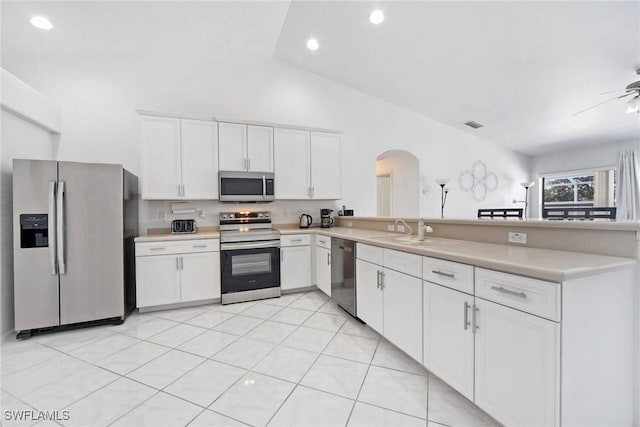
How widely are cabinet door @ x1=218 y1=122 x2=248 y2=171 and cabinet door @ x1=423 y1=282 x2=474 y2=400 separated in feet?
9.34

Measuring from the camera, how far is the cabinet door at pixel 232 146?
348 cm

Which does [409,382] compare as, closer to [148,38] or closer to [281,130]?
[281,130]

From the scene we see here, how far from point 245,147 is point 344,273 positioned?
2173 mm

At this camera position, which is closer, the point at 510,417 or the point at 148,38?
the point at 510,417

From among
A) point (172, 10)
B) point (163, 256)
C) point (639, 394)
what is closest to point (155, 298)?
point (163, 256)

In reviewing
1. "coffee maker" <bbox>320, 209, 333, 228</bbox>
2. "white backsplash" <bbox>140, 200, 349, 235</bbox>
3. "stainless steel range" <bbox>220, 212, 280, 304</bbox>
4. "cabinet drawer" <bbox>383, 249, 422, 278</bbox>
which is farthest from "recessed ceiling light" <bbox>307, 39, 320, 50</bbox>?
"cabinet drawer" <bbox>383, 249, 422, 278</bbox>

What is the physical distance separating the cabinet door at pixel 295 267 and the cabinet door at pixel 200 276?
837 millimetres

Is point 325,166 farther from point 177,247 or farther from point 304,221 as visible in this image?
point 177,247

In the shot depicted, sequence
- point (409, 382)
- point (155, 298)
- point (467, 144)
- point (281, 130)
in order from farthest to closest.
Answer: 1. point (467, 144)
2. point (281, 130)
3. point (155, 298)
4. point (409, 382)

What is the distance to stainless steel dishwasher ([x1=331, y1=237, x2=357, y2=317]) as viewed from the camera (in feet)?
8.81

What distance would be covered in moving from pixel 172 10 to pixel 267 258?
120 inches

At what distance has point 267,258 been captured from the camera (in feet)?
11.3

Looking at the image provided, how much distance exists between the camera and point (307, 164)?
156 inches

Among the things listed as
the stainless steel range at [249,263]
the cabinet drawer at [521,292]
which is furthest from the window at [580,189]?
the stainless steel range at [249,263]
